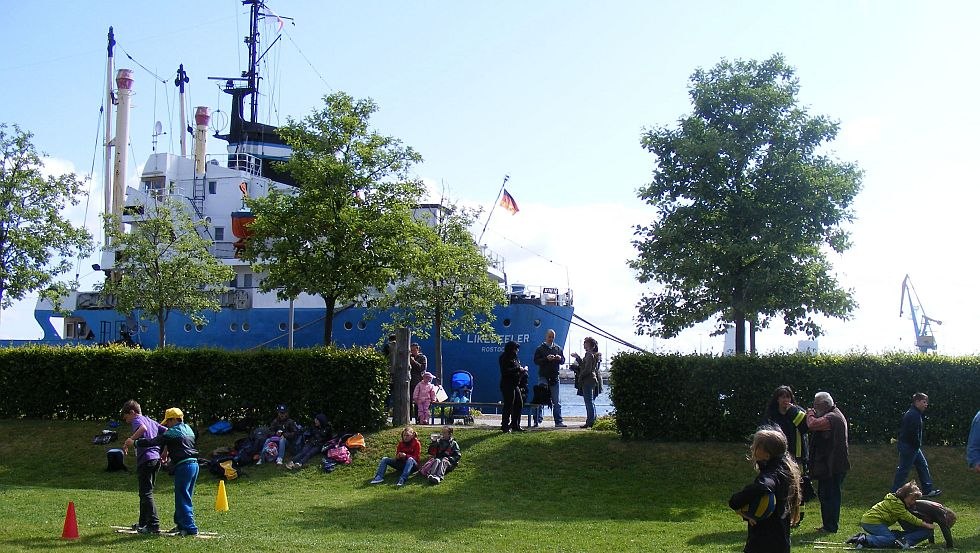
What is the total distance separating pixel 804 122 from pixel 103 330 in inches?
1382

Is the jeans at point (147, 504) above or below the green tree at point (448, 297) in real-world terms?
below

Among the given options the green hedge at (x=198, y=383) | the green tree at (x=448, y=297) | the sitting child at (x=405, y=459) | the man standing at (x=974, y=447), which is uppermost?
the green tree at (x=448, y=297)

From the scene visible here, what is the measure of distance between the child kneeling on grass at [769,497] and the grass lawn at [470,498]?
16.3 ft

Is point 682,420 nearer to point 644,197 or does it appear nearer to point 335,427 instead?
point 644,197

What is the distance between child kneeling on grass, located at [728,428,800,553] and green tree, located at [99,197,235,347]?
28.8m

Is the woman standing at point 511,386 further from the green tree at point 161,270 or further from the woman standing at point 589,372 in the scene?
the green tree at point 161,270

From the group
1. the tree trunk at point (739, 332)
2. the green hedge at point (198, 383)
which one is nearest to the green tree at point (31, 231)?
the green hedge at point (198, 383)

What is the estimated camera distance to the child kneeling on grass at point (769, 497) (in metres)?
6.23

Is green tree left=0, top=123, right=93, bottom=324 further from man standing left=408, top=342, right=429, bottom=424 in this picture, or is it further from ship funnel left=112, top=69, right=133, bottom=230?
ship funnel left=112, top=69, right=133, bottom=230

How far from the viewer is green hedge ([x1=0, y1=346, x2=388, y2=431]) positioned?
64.3ft

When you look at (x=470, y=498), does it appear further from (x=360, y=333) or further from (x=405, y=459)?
(x=360, y=333)

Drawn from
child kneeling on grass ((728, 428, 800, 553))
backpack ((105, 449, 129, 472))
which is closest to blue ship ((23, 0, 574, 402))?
backpack ((105, 449, 129, 472))

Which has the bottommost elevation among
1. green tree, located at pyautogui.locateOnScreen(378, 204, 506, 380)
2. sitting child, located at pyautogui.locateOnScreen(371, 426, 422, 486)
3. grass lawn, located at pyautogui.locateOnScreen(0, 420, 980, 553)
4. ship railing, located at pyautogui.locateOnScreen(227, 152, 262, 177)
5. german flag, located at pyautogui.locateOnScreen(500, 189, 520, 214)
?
grass lawn, located at pyautogui.locateOnScreen(0, 420, 980, 553)

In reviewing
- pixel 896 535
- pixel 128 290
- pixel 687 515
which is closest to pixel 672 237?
pixel 687 515
